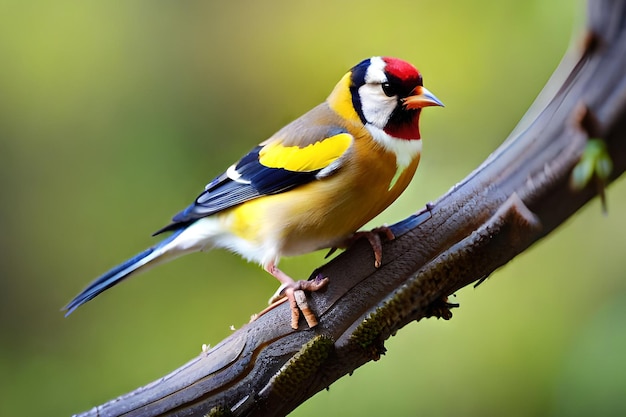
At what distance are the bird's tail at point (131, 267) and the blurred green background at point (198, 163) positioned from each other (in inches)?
14.5

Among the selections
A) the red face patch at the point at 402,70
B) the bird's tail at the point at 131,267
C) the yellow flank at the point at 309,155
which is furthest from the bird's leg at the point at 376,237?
the bird's tail at the point at 131,267

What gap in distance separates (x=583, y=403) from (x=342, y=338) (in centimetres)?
53

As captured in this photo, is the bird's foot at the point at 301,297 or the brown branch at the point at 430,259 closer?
the brown branch at the point at 430,259

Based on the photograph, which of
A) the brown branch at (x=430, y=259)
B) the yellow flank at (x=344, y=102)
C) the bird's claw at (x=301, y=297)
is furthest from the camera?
the yellow flank at (x=344, y=102)

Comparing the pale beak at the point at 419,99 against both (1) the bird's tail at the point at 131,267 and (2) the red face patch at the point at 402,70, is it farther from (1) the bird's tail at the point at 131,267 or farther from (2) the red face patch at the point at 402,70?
(1) the bird's tail at the point at 131,267

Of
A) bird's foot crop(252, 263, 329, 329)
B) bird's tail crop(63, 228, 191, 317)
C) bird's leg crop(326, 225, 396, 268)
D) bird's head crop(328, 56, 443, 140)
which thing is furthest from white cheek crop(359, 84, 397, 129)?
bird's tail crop(63, 228, 191, 317)

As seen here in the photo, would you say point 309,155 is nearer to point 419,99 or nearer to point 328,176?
point 328,176

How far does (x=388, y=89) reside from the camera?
1095mm

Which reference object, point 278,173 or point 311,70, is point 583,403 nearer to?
point 278,173

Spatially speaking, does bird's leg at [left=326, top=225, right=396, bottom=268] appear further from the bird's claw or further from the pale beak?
the pale beak

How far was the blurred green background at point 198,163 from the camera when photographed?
4.76 feet

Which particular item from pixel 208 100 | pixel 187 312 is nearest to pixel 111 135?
pixel 208 100

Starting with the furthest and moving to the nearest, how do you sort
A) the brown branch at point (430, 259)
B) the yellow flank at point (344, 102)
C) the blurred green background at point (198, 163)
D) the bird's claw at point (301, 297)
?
the blurred green background at point (198, 163) < the yellow flank at point (344, 102) < the bird's claw at point (301, 297) < the brown branch at point (430, 259)

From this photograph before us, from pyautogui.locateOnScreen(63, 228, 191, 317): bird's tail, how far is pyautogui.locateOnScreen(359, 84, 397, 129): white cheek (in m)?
0.44
